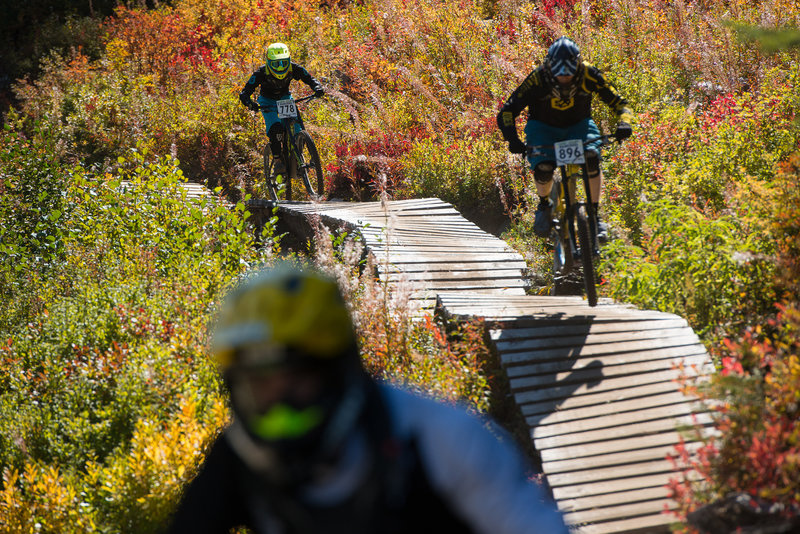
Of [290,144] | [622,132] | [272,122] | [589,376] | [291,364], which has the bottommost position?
[589,376]

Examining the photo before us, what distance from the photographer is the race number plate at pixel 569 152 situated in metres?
6.05

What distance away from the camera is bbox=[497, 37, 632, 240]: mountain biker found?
241 inches

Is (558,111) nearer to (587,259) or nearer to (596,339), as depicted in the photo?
(587,259)

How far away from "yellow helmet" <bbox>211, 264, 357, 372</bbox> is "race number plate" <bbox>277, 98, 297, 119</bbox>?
867 cm

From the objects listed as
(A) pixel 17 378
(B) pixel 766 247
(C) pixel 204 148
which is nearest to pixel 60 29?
(C) pixel 204 148

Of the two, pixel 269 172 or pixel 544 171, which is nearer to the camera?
pixel 544 171

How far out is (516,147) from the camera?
6477 millimetres

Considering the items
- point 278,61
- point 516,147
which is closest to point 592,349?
point 516,147

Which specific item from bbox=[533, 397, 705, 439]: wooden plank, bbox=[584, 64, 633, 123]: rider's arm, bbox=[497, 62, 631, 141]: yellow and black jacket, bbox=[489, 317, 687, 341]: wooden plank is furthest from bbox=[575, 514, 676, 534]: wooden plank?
bbox=[584, 64, 633, 123]: rider's arm

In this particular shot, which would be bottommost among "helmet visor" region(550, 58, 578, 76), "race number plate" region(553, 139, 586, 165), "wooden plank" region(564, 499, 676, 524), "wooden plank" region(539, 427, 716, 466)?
"wooden plank" region(564, 499, 676, 524)

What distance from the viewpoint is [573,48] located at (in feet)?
19.2

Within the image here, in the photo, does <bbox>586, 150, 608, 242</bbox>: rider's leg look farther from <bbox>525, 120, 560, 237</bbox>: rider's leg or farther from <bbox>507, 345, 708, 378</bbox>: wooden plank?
<bbox>507, 345, 708, 378</bbox>: wooden plank

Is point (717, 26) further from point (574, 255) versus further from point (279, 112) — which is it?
point (279, 112)

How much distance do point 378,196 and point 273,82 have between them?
2.23 meters
